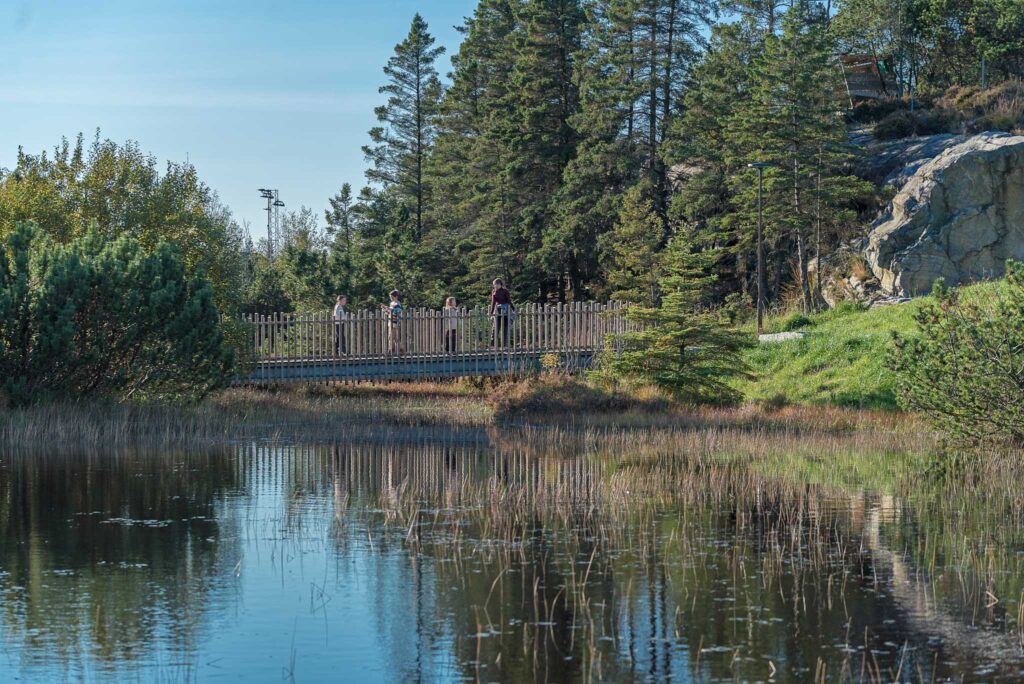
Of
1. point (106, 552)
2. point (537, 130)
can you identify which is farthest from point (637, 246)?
point (106, 552)

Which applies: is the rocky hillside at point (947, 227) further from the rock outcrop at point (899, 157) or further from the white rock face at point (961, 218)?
the rock outcrop at point (899, 157)

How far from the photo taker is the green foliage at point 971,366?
19.8 metres

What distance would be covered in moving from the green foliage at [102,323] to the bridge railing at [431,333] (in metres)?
6.25

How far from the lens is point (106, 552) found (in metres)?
12.7

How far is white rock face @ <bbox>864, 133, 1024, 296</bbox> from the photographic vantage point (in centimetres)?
4244

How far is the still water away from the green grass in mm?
9201

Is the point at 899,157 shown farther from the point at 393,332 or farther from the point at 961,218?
the point at 393,332

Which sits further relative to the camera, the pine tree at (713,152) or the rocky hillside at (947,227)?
the pine tree at (713,152)

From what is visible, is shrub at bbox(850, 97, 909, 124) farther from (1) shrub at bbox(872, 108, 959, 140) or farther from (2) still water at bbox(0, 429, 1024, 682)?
(2) still water at bbox(0, 429, 1024, 682)

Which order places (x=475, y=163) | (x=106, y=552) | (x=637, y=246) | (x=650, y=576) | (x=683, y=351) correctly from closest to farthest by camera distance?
(x=650, y=576) → (x=106, y=552) → (x=683, y=351) → (x=637, y=246) → (x=475, y=163)

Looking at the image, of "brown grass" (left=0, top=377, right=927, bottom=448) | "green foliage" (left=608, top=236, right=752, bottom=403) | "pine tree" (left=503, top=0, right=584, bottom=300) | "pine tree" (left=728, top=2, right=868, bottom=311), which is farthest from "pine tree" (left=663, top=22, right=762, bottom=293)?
"brown grass" (left=0, top=377, right=927, bottom=448)

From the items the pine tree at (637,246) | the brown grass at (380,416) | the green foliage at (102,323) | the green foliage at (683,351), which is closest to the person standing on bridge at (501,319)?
the brown grass at (380,416)

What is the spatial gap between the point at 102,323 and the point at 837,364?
16.4m

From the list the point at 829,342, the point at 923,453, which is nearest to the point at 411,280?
the point at 829,342
